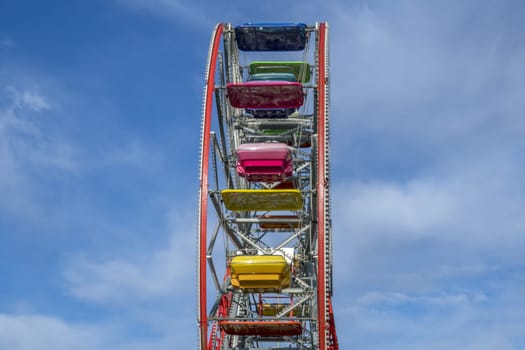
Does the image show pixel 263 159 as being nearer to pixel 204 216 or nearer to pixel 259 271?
pixel 204 216

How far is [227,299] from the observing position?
28.2m

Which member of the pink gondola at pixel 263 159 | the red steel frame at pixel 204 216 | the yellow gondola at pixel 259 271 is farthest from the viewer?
the pink gondola at pixel 263 159

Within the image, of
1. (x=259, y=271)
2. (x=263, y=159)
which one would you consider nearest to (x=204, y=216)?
(x=259, y=271)

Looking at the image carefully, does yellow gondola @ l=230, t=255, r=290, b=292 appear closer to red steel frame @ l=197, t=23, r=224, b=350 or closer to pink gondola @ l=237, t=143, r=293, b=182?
red steel frame @ l=197, t=23, r=224, b=350

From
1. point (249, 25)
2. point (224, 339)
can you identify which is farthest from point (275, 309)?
point (249, 25)

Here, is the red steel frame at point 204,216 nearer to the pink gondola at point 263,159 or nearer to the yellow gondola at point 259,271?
the yellow gondola at point 259,271

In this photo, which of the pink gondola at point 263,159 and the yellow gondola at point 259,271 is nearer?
the yellow gondola at point 259,271

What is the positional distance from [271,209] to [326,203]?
339 cm

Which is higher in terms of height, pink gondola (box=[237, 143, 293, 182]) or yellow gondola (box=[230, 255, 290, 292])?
pink gondola (box=[237, 143, 293, 182])

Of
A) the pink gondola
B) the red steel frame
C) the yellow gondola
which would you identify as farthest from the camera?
the pink gondola

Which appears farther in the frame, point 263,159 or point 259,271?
point 263,159

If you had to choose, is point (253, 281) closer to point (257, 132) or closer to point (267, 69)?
point (257, 132)

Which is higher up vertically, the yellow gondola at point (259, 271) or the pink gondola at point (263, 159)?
the pink gondola at point (263, 159)

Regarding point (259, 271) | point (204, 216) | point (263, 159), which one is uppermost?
point (263, 159)
